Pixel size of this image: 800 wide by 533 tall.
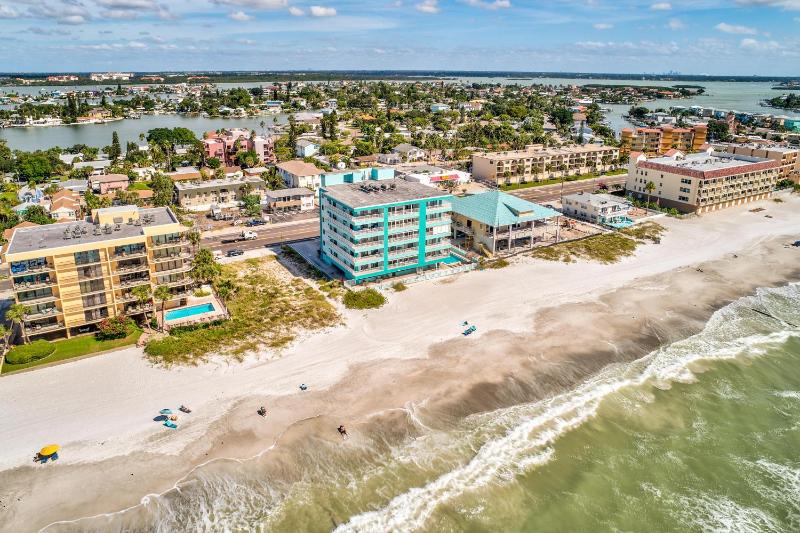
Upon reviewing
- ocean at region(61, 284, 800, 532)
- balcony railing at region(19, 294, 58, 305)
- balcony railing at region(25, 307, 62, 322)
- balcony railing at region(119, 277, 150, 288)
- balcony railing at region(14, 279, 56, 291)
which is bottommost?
ocean at region(61, 284, 800, 532)

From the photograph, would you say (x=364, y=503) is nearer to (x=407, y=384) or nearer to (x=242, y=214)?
(x=407, y=384)

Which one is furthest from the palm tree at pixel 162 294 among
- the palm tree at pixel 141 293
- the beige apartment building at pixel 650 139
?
the beige apartment building at pixel 650 139

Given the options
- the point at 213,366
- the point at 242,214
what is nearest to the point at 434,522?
the point at 213,366

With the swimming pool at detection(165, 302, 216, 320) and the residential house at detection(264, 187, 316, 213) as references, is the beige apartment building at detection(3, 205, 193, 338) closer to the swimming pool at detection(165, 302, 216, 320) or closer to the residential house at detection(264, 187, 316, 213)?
the swimming pool at detection(165, 302, 216, 320)

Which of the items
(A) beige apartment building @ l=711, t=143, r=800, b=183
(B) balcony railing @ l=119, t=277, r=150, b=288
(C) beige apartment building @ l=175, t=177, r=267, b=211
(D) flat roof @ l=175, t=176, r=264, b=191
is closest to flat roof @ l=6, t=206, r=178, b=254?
(B) balcony railing @ l=119, t=277, r=150, b=288

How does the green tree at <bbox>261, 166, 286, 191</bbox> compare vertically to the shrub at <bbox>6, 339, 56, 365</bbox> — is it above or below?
above

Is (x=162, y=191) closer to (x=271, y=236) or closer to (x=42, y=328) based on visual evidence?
(x=271, y=236)

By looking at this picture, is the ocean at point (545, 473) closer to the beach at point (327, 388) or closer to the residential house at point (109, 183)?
the beach at point (327, 388)

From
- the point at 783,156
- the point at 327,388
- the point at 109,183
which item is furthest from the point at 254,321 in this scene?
the point at 783,156
